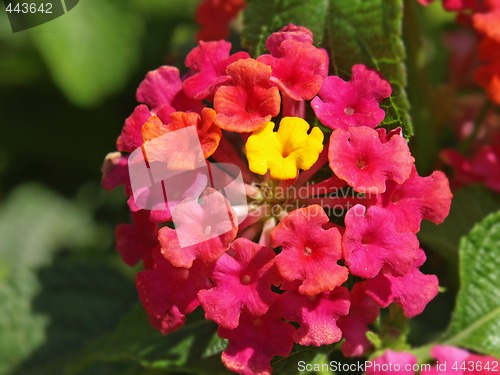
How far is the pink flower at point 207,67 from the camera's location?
1.03m

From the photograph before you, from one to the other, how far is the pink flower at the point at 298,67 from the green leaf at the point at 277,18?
0.13 m

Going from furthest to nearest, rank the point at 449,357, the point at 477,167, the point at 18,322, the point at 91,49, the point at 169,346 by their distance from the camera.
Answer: the point at 91,49 < the point at 18,322 < the point at 477,167 < the point at 169,346 < the point at 449,357

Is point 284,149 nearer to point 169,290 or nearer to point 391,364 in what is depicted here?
point 169,290

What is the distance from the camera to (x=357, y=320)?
103 centimetres

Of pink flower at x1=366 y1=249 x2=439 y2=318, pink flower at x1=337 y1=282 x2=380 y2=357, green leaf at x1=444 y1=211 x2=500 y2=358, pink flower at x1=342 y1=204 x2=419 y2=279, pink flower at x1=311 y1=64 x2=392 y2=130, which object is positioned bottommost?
green leaf at x1=444 y1=211 x2=500 y2=358

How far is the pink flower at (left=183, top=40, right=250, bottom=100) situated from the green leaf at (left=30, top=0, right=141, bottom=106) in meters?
0.88

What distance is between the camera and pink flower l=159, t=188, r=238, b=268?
3.07 ft

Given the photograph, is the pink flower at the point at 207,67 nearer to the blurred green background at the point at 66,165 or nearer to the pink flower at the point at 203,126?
the pink flower at the point at 203,126

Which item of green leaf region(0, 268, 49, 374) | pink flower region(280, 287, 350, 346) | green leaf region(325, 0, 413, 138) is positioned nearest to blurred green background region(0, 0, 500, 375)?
green leaf region(0, 268, 49, 374)

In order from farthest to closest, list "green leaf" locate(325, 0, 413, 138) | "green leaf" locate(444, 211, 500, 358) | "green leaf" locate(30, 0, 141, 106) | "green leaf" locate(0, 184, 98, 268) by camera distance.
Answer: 1. "green leaf" locate(0, 184, 98, 268)
2. "green leaf" locate(30, 0, 141, 106)
3. "green leaf" locate(444, 211, 500, 358)
4. "green leaf" locate(325, 0, 413, 138)

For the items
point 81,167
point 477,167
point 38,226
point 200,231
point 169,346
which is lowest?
point 38,226

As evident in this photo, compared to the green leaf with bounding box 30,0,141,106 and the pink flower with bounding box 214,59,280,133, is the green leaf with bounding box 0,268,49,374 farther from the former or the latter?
the pink flower with bounding box 214,59,280,133

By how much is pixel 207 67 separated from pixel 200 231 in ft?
0.87

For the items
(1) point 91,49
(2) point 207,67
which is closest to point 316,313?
(2) point 207,67
